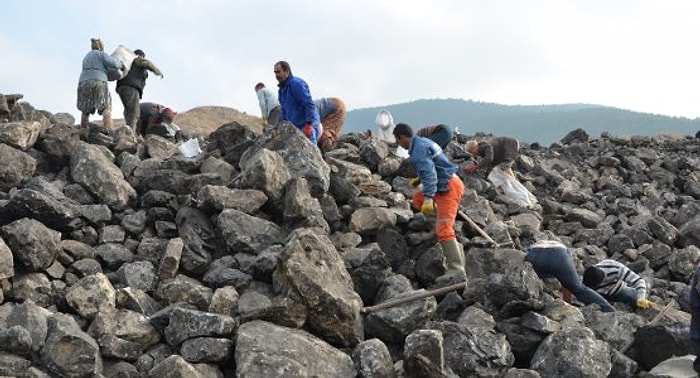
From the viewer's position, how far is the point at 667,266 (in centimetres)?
1123

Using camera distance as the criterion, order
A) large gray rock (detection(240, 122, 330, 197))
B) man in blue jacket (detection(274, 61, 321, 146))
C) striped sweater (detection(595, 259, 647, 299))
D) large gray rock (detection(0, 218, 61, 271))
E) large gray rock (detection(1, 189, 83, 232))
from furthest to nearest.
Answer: man in blue jacket (detection(274, 61, 321, 146))
large gray rock (detection(240, 122, 330, 197))
striped sweater (detection(595, 259, 647, 299))
large gray rock (detection(1, 189, 83, 232))
large gray rock (detection(0, 218, 61, 271))

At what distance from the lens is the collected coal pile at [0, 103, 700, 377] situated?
651 cm

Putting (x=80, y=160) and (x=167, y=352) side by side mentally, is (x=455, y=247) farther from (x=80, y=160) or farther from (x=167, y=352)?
(x=80, y=160)

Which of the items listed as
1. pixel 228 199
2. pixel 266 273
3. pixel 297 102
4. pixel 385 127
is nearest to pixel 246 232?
pixel 228 199

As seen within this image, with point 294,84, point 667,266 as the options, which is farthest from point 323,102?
point 667,266

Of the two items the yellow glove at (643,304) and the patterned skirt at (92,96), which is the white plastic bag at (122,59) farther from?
the yellow glove at (643,304)

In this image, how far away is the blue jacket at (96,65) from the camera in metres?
12.5

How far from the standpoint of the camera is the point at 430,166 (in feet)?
28.7

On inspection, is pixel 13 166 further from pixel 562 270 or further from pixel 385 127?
pixel 385 127

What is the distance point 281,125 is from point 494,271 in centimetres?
403

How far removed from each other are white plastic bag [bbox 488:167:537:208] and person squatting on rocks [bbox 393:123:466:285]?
4496 millimetres

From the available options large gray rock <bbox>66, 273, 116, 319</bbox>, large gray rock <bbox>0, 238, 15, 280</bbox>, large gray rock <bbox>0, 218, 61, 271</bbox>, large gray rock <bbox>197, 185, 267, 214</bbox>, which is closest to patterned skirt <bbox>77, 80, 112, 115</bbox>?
large gray rock <bbox>197, 185, 267, 214</bbox>

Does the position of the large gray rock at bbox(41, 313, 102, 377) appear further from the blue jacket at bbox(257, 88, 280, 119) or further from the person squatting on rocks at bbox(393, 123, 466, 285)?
the blue jacket at bbox(257, 88, 280, 119)

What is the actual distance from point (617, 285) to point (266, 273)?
15.8 ft
